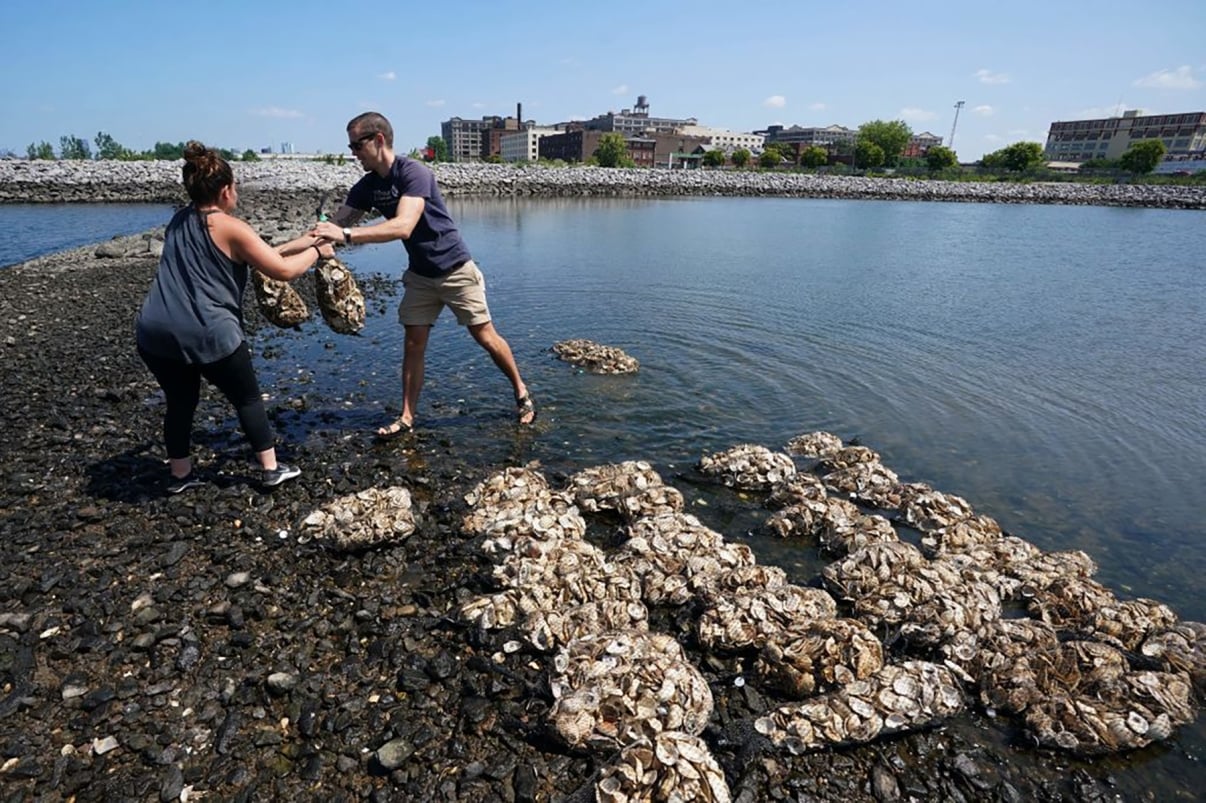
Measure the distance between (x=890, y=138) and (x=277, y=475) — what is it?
17153 cm

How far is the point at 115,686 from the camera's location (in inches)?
153

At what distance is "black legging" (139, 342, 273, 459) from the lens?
5.46 meters

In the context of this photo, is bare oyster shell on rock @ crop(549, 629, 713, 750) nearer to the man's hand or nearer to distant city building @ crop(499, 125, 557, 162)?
the man's hand

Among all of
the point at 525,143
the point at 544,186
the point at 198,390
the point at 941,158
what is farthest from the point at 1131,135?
the point at 198,390

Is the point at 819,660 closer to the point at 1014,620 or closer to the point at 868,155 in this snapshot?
the point at 1014,620

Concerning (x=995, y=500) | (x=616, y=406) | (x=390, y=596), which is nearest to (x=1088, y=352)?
(x=995, y=500)

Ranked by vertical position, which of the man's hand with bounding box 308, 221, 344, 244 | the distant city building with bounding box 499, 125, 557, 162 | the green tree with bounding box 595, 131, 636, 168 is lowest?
the man's hand with bounding box 308, 221, 344, 244

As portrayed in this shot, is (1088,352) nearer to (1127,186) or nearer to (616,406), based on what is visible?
(616,406)

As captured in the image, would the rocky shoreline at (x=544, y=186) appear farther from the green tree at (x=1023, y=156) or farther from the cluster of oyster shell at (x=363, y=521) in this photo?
the cluster of oyster shell at (x=363, y=521)

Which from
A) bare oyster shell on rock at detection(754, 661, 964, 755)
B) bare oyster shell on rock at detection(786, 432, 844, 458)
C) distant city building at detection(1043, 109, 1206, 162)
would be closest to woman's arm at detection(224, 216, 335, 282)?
bare oyster shell on rock at detection(754, 661, 964, 755)

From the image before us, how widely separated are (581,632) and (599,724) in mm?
859

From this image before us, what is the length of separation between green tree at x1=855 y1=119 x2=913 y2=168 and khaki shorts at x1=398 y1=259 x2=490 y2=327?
161 m

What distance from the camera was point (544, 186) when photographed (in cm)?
7306

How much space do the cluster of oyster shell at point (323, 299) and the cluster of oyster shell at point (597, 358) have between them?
4.61 metres
